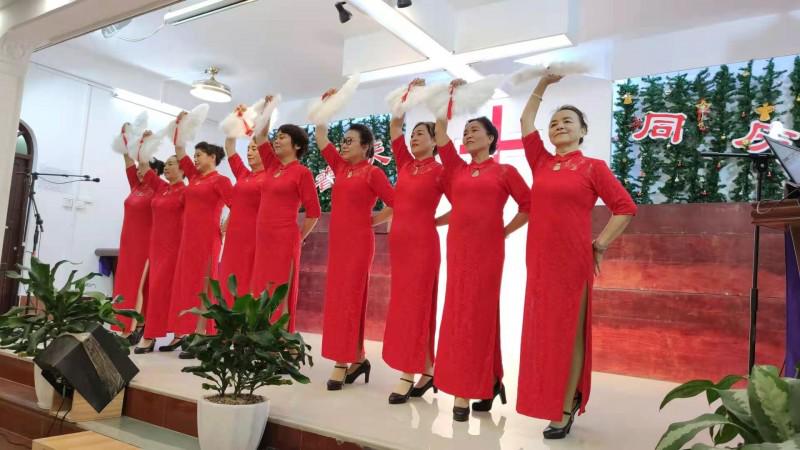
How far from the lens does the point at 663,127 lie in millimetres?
4766

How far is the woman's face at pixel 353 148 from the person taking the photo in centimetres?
312

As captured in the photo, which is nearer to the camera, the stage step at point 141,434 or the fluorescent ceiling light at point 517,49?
the stage step at point 141,434

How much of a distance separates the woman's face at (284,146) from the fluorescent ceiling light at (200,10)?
54.8 inches

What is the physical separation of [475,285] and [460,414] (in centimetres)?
56

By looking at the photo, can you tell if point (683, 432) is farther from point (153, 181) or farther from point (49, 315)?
point (153, 181)

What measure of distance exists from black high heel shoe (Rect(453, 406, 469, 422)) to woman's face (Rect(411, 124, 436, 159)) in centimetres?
124

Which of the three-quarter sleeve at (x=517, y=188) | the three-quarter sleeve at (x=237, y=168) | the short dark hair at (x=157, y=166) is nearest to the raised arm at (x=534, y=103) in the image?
the three-quarter sleeve at (x=517, y=188)

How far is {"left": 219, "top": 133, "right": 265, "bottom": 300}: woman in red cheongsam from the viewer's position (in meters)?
3.56

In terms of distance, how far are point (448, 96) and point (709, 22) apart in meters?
3.23

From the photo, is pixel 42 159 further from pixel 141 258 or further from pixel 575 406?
pixel 575 406

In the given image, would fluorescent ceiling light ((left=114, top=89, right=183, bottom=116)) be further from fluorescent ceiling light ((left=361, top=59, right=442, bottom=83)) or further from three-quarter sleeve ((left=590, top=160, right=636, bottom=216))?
three-quarter sleeve ((left=590, top=160, right=636, bottom=216))

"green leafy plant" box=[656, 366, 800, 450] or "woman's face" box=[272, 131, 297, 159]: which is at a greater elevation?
"woman's face" box=[272, 131, 297, 159]

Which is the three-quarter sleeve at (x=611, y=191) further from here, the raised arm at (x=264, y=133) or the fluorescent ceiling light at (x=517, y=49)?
the fluorescent ceiling light at (x=517, y=49)

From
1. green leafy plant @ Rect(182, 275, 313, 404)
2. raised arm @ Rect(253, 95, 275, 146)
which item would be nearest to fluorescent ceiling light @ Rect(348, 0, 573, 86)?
raised arm @ Rect(253, 95, 275, 146)
